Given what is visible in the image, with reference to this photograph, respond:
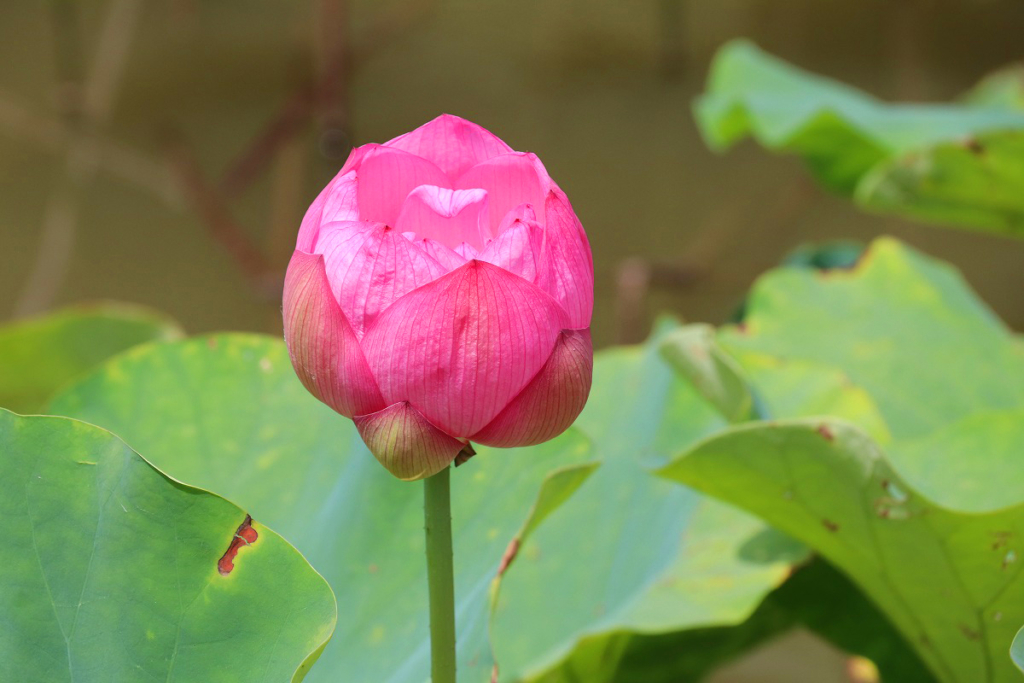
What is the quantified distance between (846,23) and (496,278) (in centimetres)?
289

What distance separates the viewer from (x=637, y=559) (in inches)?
A: 27.5

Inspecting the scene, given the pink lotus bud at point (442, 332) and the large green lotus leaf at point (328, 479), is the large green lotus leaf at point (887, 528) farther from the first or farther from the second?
the pink lotus bud at point (442, 332)

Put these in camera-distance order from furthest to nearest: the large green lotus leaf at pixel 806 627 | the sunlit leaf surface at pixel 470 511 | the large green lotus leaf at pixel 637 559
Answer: the large green lotus leaf at pixel 806 627 < the large green lotus leaf at pixel 637 559 < the sunlit leaf surface at pixel 470 511

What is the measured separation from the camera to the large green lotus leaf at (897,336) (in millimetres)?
908

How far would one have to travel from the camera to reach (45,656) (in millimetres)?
354

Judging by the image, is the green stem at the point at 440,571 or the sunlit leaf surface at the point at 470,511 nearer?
the green stem at the point at 440,571

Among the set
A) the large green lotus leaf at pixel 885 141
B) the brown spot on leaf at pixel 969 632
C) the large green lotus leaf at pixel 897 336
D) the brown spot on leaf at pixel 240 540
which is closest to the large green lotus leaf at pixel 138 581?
the brown spot on leaf at pixel 240 540

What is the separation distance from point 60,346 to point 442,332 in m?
0.87

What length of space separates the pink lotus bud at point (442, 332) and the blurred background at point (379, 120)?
2242mm

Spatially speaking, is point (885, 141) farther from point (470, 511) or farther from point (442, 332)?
point (442, 332)

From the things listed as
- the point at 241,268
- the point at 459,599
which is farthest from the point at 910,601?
the point at 241,268

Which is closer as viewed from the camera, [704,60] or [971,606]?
[971,606]

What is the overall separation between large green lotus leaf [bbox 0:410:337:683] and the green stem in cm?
5

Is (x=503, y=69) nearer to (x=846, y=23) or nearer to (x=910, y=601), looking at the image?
(x=846, y=23)
